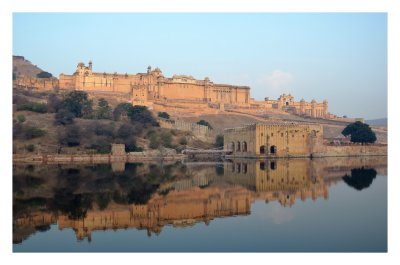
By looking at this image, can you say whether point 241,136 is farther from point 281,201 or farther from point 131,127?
point 281,201

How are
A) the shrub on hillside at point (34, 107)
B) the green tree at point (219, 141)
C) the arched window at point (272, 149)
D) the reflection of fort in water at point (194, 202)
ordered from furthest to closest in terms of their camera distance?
the green tree at point (219, 141), the shrub on hillside at point (34, 107), the arched window at point (272, 149), the reflection of fort in water at point (194, 202)

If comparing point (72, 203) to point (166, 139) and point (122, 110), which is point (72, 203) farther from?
point (122, 110)

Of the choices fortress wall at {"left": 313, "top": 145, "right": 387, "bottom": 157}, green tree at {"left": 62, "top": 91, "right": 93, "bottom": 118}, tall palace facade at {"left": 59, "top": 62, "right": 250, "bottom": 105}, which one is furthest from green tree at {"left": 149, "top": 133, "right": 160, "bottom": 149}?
→ tall palace facade at {"left": 59, "top": 62, "right": 250, "bottom": 105}

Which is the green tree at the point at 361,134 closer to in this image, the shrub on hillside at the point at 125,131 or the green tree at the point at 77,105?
the shrub on hillside at the point at 125,131

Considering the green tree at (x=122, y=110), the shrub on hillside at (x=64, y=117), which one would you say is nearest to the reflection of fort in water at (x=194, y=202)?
the shrub on hillside at (x=64, y=117)

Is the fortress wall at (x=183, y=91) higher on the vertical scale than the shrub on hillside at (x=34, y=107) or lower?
higher

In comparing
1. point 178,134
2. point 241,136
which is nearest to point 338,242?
point 241,136

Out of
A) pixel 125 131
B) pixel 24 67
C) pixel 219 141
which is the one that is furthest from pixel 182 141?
pixel 24 67
